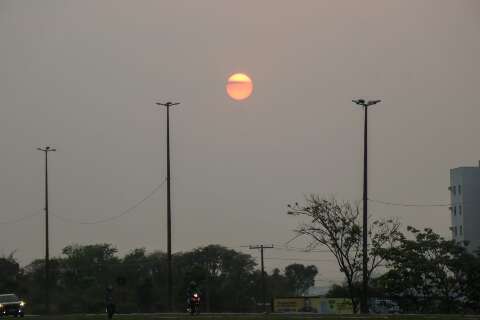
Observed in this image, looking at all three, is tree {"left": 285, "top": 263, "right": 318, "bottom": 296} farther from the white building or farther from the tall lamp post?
the tall lamp post

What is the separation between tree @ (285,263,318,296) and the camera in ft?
593

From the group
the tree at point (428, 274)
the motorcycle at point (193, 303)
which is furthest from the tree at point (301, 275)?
the motorcycle at point (193, 303)

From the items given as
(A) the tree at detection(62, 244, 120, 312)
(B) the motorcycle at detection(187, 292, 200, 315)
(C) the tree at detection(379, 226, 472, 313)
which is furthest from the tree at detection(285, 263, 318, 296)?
(B) the motorcycle at detection(187, 292, 200, 315)

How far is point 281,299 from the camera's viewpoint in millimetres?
94500

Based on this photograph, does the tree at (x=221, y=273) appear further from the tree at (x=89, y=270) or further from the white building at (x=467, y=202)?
the white building at (x=467, y=202)

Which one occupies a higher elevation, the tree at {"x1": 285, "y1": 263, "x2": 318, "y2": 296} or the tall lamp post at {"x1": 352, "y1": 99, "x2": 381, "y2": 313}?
the tall lamp post at {"x1": 352, "y1": 99, "x2": 381, "y2": 313}

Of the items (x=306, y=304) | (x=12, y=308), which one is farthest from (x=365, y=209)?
(x=306, y=304)

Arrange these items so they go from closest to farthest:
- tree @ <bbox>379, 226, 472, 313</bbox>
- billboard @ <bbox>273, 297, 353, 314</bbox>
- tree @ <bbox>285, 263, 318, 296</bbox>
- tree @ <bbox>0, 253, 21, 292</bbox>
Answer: tree @ <bbox>379, 226, 472, 313</bbox>
billboard @ <bbox>273, 297, 353, 314</bbox>
tree @ <bbox>0, 253, 21, 292</bbox>
tree @ <bbox>285, 263, 318, 296</bbox>

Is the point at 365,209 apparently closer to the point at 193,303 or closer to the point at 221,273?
the point at 193,303

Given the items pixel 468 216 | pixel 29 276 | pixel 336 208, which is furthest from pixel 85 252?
pixel 336 208

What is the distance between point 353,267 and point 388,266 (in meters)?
4.00

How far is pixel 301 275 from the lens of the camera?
186875mm

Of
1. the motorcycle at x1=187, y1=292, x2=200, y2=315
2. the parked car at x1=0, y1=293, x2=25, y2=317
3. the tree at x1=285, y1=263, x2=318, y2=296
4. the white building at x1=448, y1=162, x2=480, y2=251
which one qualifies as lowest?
the tree at x1=285, y1=263, x2=318, y2=296

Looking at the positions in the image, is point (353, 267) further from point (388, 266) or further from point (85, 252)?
point (85, 252)
